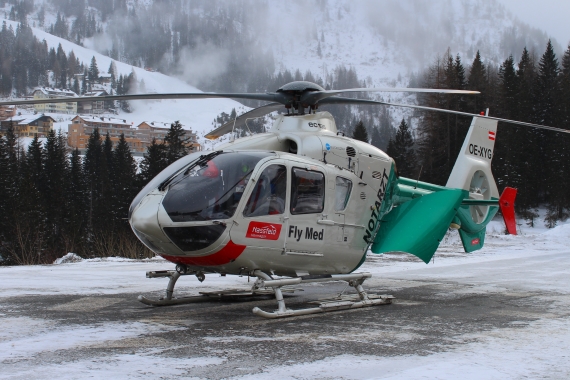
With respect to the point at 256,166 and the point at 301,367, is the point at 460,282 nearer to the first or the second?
the point at 256,166

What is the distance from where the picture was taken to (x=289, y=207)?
866 centimetres

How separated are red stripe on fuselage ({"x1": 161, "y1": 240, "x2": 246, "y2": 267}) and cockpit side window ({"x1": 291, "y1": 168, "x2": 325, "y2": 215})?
3.45 feet

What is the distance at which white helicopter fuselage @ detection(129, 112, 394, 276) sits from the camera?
26.1 ft

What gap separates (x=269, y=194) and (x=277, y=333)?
200cm

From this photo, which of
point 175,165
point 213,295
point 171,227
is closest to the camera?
→ point 171,227

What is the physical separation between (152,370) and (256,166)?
3566mm

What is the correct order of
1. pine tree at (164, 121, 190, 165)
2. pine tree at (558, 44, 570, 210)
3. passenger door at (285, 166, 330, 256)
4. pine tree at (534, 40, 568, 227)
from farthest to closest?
pine tree at (164, 121, 190, 165)
pine tree at (558, 44, 570, 210)
pine tree at (534, 40, 568, 227)
passenger door at (285, 166, 330, 256)

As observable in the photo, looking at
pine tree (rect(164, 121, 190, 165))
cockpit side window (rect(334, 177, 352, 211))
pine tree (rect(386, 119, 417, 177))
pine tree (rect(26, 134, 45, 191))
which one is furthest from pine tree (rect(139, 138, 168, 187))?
cockpit side window (rect(334, 177, 352, 211))

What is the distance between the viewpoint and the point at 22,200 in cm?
5984

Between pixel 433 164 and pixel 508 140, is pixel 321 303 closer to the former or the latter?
pixel 508 140

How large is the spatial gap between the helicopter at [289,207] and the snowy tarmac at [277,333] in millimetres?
661

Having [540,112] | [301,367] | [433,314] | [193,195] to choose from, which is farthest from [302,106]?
[540,112]

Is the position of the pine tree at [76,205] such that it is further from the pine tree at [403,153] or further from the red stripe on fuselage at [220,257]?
the red stripe on fuselage at [220,257]

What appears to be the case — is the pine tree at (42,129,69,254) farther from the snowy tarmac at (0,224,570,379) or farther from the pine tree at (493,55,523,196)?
the snowy tarmac at (0,224,570,379)
